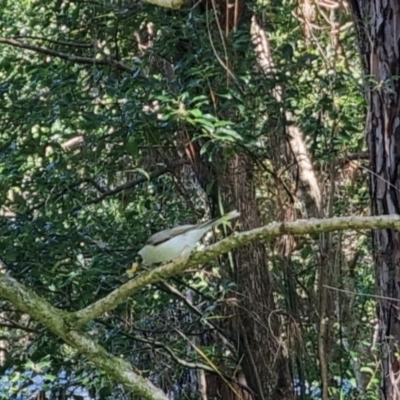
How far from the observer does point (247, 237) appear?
0.94m

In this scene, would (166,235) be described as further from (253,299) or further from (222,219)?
(253,299)

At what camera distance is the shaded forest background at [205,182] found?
164cm

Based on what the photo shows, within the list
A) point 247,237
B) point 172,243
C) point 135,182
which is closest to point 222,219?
point 172,243

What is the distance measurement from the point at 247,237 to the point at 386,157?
0.63 meters

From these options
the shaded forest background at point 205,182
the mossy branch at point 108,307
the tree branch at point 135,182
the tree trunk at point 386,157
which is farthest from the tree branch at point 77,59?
the mossy branch at point 108,307

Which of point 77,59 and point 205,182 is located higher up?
point 77,59

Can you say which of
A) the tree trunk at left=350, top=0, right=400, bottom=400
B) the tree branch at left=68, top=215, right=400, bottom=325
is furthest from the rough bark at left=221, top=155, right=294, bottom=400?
the tree branch at left=68, top=215, right=400, bottom=325

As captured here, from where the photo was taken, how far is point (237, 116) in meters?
1.72

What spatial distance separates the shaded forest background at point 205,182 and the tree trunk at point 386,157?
0.05 m

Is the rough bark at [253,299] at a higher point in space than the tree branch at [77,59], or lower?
lower

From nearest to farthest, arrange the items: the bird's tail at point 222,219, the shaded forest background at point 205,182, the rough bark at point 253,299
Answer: the bird's tail at point 222,219
the shaded forest background at point 205,182
the rough bark at point 253,299

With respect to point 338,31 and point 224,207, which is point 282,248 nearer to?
point 224,207

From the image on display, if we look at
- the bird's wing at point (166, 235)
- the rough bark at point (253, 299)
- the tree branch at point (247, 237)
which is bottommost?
the rough bark at point (253, 299)

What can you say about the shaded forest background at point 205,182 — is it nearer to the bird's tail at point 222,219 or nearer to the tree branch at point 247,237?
the bird's tail at point 222,219
